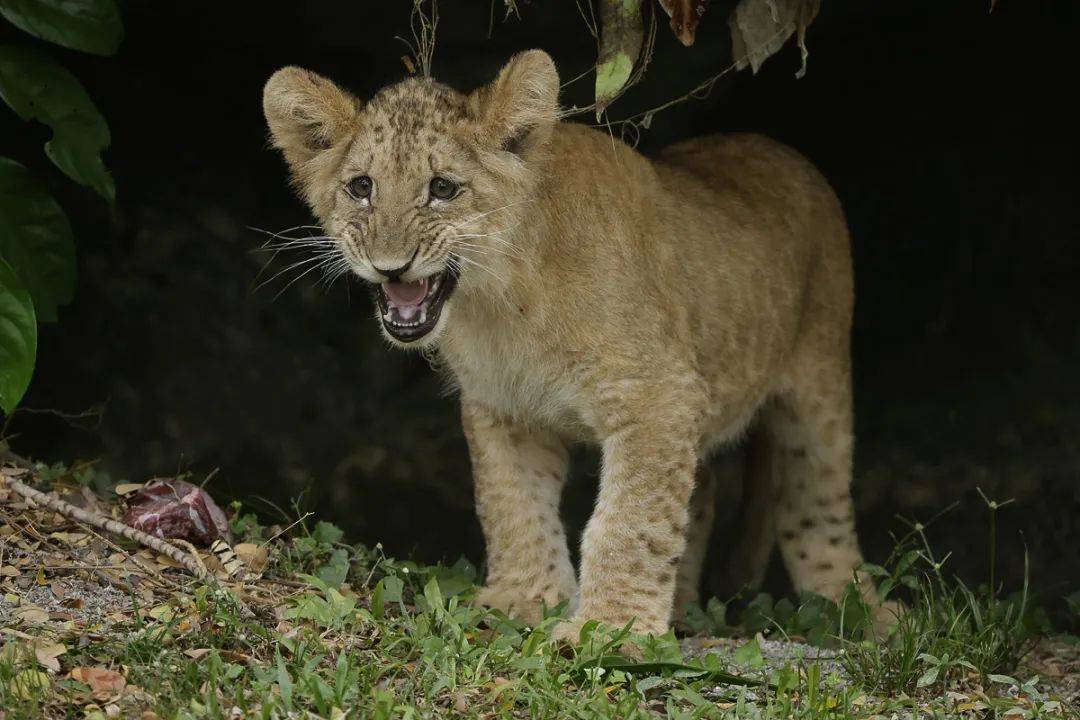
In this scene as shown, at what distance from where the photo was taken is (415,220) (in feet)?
14.6

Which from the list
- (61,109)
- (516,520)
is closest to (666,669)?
(516,520)

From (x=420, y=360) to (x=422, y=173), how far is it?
325cm

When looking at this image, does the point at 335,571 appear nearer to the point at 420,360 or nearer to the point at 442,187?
the point at 442,187

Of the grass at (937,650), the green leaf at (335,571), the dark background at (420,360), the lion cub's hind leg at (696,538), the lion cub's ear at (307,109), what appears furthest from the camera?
the dark background at (420,360)

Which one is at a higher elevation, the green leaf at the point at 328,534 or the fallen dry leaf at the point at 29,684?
the green leaf at the point at 328,534

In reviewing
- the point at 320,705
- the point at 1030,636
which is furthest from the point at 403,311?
the point at 1030,636

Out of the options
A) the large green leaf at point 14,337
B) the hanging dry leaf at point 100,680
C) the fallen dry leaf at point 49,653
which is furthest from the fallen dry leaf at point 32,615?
the large green leaf at point 14,337

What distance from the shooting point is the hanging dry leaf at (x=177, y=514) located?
4973 millimetres

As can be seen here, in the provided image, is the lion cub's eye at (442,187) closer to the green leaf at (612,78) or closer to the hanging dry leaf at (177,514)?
the green leaf at (612,78)

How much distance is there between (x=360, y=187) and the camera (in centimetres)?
460

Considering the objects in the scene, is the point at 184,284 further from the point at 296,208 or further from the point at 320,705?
the point at 320,705

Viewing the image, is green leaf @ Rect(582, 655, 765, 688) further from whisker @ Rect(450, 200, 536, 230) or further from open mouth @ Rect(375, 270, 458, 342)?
whisker @ Rect(450, 200, 536, 230)

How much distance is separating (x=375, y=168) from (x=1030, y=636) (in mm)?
3143

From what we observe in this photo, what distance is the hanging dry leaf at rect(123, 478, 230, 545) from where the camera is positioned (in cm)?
497
